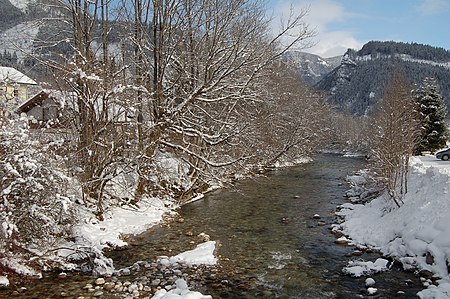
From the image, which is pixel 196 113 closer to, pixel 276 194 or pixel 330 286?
pixel 276 194

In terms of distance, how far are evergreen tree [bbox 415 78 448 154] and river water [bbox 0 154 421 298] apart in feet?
46.9

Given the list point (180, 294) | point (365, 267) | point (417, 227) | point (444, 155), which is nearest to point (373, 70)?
point (444, 155)

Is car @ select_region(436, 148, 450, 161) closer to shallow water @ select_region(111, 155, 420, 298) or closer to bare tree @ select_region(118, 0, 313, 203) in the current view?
shallow water @ select_region(111, 155, 420, 298)

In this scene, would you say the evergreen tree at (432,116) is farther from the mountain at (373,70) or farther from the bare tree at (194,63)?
the mountain at (373,70)

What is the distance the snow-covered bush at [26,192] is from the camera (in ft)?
25.9

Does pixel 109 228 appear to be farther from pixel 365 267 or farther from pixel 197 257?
pixel 365 267

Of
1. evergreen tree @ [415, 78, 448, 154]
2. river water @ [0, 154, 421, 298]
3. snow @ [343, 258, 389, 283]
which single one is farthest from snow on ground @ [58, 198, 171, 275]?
evergreen tree @ [415, 78, 448, 154]

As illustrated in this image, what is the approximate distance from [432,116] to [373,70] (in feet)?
422

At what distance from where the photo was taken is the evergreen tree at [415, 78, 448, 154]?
28594 mm

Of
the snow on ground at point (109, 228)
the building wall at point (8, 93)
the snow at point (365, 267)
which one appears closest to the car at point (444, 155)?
the snow at point (365, 267)

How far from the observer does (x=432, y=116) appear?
94.1ft

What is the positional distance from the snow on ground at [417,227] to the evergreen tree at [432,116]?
52.7ft

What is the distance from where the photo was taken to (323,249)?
11.1 metres

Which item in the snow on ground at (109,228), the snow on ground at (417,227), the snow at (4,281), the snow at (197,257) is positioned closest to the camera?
the snow at (4,281)
